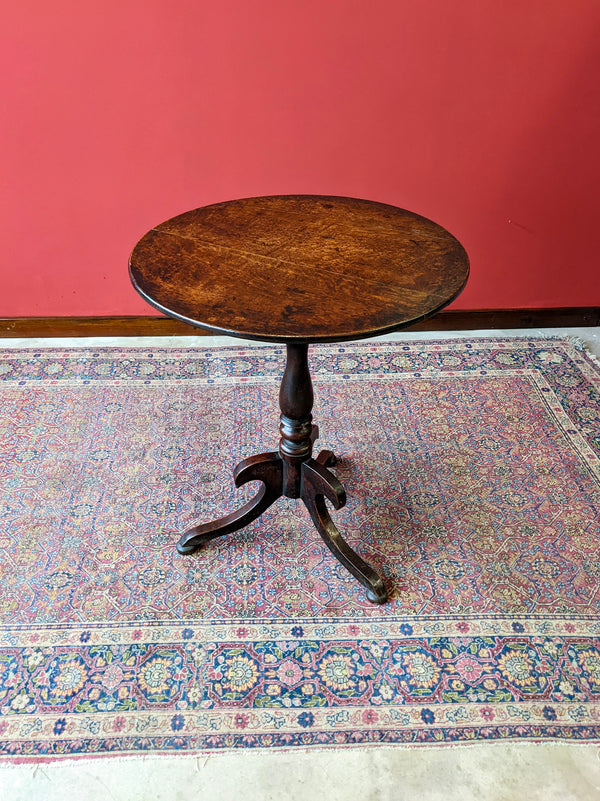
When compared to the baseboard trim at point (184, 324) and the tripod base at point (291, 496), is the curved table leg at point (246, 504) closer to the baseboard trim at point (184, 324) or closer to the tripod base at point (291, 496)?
the tripod base at point (291, 496)

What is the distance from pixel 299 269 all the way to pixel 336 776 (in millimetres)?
1248

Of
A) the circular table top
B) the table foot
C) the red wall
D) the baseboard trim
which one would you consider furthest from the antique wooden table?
the baseboard trim

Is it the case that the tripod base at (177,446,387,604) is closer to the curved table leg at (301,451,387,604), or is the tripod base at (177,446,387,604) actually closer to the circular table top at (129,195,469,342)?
the curved table leg at (301,451,387,604)

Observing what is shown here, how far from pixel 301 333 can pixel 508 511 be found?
4.06ft

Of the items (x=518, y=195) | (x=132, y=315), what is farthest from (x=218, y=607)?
(x=518, y=195)

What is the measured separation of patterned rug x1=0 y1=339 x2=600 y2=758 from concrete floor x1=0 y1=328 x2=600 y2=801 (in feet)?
0.12

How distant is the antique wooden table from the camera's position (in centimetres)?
151

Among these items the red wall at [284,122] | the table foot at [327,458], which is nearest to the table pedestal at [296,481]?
the table foot at [327,458]

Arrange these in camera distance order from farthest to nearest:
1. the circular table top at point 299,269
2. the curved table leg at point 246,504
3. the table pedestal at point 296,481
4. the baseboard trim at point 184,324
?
the baseboard trim at point 184,324 < the curved table leg at point 246,504 < the table pedestal at point 296,481 < the circular table top at point 299,269

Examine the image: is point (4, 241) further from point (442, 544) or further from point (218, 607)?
point (442, 544)

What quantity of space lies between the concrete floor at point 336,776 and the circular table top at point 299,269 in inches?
40.3

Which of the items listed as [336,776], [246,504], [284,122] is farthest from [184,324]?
[336,776]

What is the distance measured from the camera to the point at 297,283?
64.3 inches

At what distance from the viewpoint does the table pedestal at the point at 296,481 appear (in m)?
1.93
